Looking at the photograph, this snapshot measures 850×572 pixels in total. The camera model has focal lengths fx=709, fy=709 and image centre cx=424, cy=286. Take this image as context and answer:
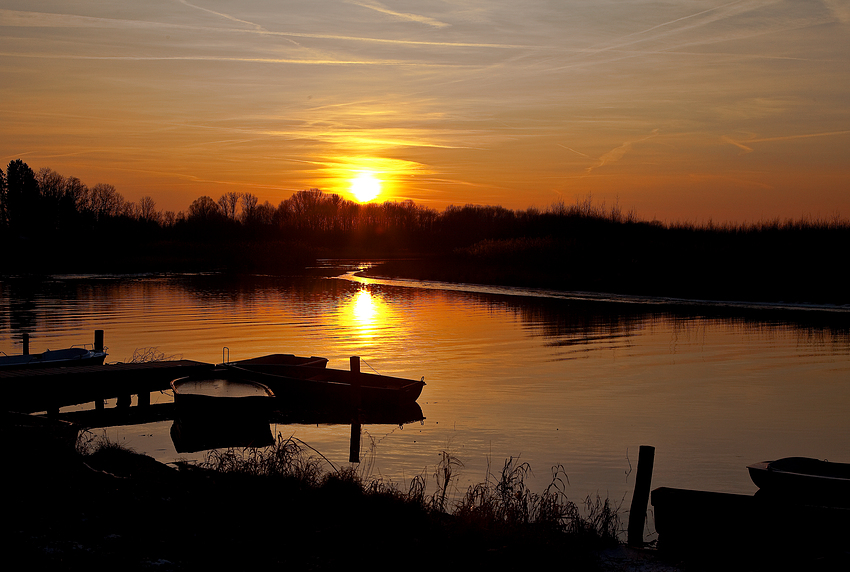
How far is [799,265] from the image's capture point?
50500mm

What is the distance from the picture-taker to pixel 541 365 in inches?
938

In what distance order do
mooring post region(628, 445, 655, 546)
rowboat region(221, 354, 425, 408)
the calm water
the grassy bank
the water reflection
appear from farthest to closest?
the grassy bank → rowboat region(221, 354, 425, 408) → the water reflection → the calm water → mooring post region(628, 445, 655, 546)

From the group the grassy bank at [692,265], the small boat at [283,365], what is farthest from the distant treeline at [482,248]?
the small boat at [283,365]

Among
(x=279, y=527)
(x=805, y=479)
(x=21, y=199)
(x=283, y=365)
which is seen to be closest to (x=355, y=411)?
(x=283, y=365)

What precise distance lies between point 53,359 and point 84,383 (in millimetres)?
2647

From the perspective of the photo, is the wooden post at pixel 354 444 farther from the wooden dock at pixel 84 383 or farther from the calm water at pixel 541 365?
the wooden dock at pixel 84 383

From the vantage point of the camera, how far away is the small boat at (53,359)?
61.6 feet

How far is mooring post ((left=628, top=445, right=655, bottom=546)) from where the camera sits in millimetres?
9516

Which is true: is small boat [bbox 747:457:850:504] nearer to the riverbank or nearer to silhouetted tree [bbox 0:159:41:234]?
the riverbank

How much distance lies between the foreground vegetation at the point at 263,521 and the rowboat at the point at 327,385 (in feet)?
20.2

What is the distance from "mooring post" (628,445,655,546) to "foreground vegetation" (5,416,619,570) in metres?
0.28

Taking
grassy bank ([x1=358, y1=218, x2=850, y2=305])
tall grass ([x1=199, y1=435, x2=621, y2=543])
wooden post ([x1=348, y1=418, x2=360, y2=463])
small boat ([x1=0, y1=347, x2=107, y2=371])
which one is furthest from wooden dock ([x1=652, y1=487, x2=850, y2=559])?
grassy bank ([x1=358, y1=218, x2=850, y2=305])

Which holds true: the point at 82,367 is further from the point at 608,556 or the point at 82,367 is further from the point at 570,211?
the point at 570,211

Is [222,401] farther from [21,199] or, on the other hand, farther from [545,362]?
[21,199]
